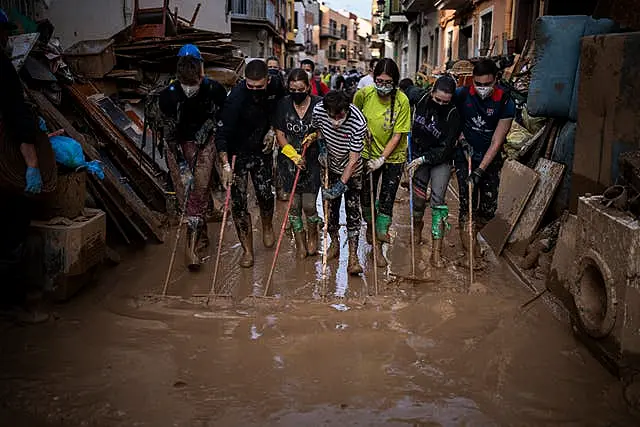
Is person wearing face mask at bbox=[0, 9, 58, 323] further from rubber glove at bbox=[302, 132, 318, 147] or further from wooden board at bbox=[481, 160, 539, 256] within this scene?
wooden board at bbox=[481, 160, 539, 256]

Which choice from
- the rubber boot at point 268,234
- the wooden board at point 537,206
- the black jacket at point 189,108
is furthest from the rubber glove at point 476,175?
the black jacket at point 189,108

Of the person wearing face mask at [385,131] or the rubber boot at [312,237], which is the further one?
the rubber boot at [312,237]

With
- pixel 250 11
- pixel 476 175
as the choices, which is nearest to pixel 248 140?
pixel 476 175

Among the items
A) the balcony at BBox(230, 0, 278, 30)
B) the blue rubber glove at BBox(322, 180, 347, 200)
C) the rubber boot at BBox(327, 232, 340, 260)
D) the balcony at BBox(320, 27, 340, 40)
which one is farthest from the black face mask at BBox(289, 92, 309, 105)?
the balcony at BBox(320, 27, 340, 40)

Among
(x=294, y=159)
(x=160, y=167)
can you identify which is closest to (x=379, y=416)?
(x=294, y=159)

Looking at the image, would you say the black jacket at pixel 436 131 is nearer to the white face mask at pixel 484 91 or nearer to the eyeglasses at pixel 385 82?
the white face mask at pixel 484 91

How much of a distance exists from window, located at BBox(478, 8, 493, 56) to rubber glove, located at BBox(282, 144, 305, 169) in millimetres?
9025

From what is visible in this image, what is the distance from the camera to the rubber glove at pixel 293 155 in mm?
5277

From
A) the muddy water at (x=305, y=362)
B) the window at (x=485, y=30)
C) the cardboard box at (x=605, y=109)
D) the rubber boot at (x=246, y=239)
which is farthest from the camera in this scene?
the window at (x=485, y=30)

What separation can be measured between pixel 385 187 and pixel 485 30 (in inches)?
390

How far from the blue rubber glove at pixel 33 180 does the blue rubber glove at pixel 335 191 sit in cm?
228

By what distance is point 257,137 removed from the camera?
18.2ft

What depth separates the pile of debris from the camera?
5594 mm

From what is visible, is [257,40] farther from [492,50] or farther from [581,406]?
[581,406]
